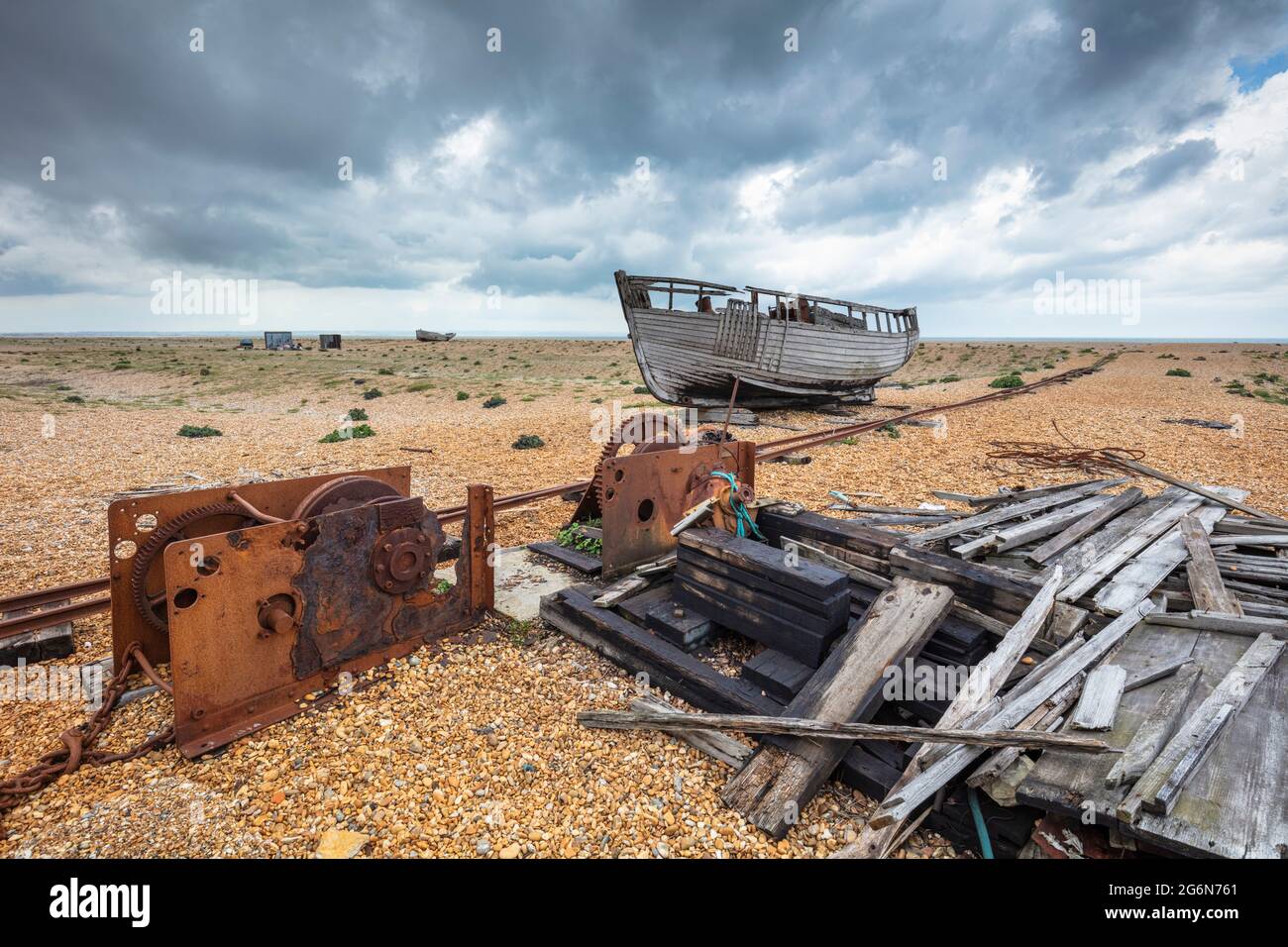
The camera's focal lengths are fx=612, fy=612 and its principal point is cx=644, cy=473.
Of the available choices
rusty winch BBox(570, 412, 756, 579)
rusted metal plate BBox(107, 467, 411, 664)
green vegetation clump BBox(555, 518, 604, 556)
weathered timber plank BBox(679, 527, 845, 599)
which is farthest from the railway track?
weathered timber plank BBox(679, 527, 845, 599)

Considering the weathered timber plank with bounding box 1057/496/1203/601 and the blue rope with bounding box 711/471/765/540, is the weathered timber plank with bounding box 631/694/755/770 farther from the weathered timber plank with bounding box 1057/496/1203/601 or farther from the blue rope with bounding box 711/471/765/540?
the weathered timber plank with bounding box 1057/496/1203/601

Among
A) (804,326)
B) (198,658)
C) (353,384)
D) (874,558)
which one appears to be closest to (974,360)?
(804,326)

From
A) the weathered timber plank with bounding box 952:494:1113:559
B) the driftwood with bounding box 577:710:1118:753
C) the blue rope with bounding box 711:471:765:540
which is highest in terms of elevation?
the blue rope with bounding box 711:471:765:540

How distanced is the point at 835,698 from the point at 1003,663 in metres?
1.03

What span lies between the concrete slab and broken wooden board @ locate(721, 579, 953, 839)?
248cm

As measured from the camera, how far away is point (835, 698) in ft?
11.5

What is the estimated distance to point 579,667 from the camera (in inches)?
176

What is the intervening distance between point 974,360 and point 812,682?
60.5m

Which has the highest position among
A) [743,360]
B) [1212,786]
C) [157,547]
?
[743,360]

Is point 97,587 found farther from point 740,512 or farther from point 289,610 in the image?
point 740,512

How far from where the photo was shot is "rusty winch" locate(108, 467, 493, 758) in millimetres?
3422

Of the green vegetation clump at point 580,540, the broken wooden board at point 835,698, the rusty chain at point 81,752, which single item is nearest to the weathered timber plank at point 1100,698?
the broken wooden board at point 835,698

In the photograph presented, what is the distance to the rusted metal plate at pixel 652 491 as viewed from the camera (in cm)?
536

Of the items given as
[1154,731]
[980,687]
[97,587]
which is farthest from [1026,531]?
[97,587]
